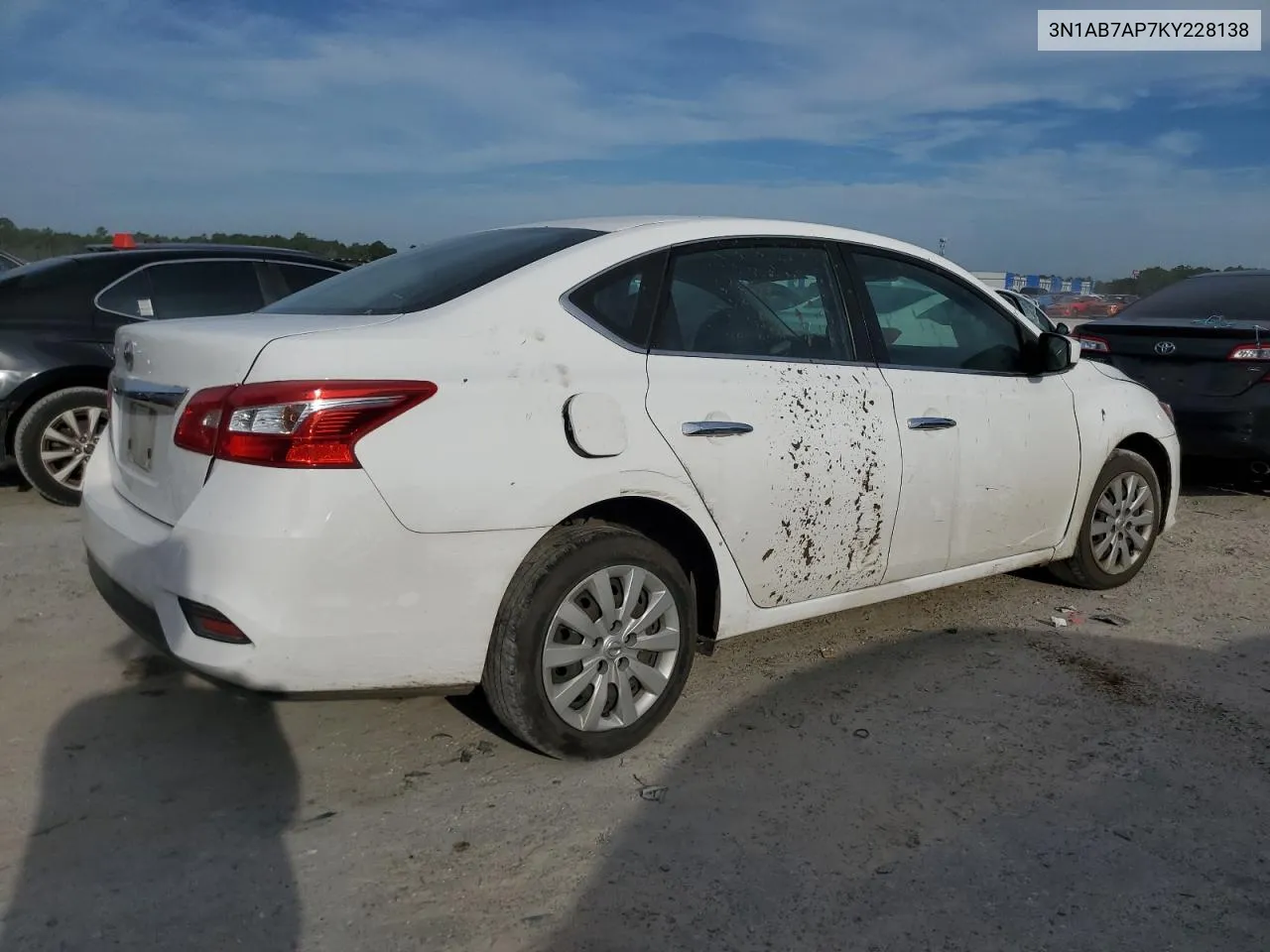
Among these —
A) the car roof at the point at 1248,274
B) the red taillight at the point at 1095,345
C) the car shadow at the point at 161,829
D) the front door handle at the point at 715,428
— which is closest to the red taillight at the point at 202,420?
the car shadow at the point at 161,829

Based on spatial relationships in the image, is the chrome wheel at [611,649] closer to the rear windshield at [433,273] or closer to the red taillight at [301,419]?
the red taillight at [301,419]

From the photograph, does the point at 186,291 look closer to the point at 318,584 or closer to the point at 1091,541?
the point at 318,584

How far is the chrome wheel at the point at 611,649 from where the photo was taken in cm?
303

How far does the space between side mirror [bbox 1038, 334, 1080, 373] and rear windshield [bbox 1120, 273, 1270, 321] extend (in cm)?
326

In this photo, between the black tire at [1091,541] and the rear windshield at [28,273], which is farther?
the rear windshield at [28,273]

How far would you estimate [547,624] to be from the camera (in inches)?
116

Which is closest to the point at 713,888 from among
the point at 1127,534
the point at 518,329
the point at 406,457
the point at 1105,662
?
the point at 406,457

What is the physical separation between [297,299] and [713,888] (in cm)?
238

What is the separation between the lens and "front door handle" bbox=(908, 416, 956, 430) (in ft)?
12.5

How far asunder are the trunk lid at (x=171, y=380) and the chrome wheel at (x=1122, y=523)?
341cm

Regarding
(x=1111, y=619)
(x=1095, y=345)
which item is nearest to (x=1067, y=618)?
(x=1111, y=619)

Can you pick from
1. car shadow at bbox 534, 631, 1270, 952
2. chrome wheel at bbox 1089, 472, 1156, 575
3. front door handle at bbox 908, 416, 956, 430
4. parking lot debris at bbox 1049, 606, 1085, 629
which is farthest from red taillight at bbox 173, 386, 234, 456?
chrome wheel at bbox 1089, 472, 1156, 575

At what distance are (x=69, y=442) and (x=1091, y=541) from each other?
559 cm

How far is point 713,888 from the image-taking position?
2562 millimetres
